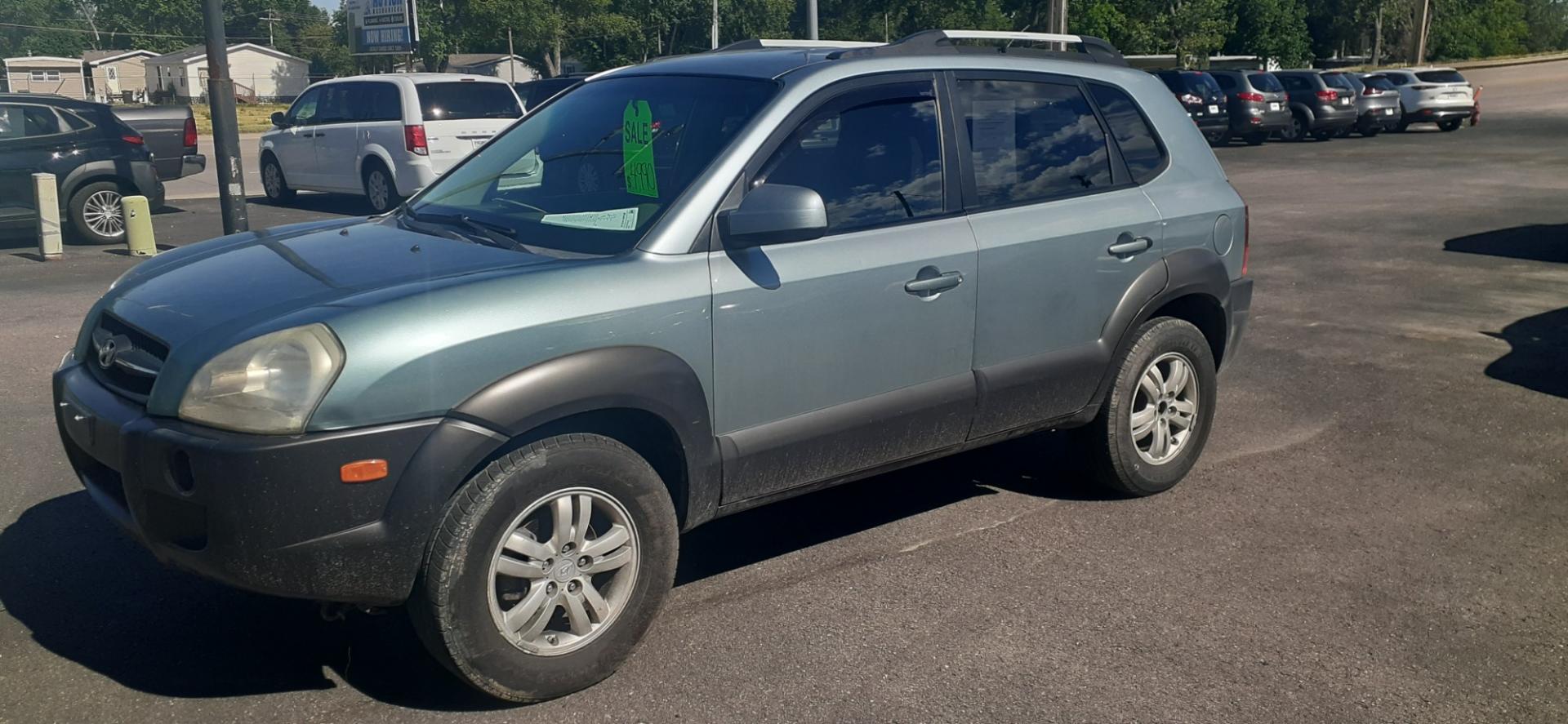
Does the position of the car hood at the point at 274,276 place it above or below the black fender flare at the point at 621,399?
above

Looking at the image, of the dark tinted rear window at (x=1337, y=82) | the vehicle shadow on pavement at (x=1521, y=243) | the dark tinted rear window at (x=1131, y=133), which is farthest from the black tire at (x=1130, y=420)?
the dark tinted rear window at (x=1337, y=82)

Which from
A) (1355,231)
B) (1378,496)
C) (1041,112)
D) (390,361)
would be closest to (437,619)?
(390,361)

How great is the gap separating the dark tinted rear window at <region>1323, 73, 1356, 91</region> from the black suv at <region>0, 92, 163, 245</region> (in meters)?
27.5

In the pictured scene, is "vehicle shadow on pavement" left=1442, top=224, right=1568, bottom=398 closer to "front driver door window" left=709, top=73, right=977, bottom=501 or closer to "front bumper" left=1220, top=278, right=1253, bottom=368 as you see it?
"front bumper" left=1220, top=278, right=1253, bottom=368

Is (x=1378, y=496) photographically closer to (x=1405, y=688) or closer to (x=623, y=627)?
(x=1405, y=688)

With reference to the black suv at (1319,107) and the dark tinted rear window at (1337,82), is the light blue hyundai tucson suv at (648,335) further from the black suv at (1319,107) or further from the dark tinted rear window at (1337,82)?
the dark tinted rear window at (1337,82)

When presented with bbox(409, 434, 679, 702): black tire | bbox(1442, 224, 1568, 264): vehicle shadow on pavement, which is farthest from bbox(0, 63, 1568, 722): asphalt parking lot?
bbox(1442, 224, 1568, 264): vehicle shadow on pavement

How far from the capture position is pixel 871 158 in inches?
175

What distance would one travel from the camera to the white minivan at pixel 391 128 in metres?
15.5

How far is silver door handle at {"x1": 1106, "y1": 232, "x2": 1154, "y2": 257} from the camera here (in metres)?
5.03

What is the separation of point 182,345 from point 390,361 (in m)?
0.60

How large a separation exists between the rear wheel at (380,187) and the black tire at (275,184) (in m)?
2.38

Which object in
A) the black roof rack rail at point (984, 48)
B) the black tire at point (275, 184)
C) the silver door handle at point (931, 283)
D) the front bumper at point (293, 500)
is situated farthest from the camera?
the black tire at point (275, 184)

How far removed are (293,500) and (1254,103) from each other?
30.9 meters
